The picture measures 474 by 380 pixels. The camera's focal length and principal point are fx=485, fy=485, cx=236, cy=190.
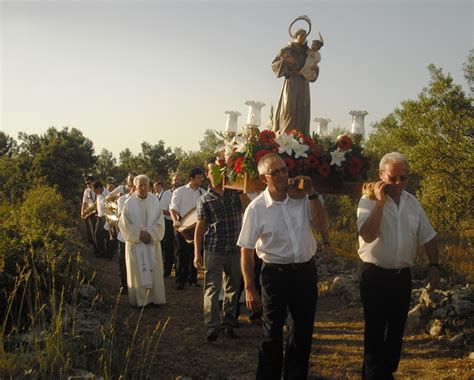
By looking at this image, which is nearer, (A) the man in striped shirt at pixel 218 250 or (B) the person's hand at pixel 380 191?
(B) the person's hand at pixel 380 191

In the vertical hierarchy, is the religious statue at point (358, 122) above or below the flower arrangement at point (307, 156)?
above

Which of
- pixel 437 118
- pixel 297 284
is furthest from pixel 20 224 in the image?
pixel 437 118

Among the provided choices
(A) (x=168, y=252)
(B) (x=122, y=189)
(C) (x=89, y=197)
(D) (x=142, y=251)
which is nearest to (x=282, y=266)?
(D) (x=142, y=251)

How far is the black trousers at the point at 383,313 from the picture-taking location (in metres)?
4.43

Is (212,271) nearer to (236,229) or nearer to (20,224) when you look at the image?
(236,229)

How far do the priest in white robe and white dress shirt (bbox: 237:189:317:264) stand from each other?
4282 mm

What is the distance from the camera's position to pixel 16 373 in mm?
3686

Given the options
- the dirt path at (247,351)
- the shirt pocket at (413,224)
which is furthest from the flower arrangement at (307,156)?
the dirt path at (247,351)

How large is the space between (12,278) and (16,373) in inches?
75.3

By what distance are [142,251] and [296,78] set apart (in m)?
4.03

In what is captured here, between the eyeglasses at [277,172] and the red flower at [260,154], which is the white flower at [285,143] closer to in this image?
the red flower at [260,154]

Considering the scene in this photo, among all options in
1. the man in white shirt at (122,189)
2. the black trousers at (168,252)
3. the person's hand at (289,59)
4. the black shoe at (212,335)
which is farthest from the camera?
the black trousers at (168,252)

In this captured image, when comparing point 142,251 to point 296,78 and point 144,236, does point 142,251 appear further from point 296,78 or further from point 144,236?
point 296,78

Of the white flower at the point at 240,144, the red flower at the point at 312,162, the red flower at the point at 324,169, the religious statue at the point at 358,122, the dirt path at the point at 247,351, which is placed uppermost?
the religious statue at the point at 358,122
